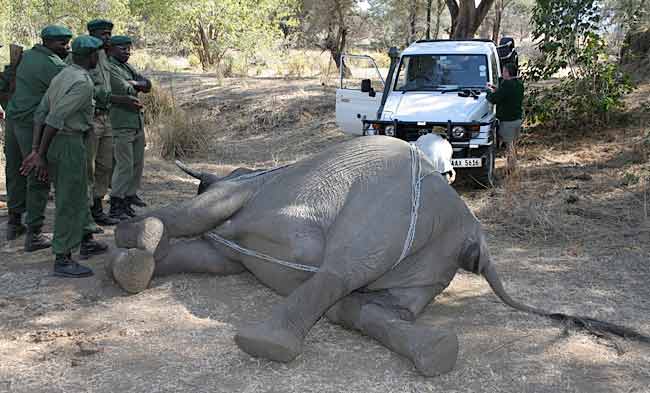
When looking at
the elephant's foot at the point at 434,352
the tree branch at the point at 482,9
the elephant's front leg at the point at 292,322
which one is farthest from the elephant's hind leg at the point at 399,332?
the tree branch at the point at 482,9

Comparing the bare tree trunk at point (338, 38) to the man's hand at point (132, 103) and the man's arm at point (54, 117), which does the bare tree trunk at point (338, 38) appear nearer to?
the man's hand at point (132, 103)

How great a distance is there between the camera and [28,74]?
5.32 metres

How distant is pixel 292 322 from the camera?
3605mm

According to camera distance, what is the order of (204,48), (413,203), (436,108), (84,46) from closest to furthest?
1. (413,203)
2. (84,46)
3. (436,108)
4. (204,48)

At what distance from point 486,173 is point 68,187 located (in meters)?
5.38

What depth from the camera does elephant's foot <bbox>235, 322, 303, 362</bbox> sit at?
3.47 m

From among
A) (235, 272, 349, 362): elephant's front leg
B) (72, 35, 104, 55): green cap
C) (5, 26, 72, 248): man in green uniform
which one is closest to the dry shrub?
(5, 26, 72, 248): man in green uniform

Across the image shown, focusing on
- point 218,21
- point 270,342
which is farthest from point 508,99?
point 218,21

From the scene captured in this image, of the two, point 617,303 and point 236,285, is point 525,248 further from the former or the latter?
point 236,285

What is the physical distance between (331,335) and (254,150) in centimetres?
822

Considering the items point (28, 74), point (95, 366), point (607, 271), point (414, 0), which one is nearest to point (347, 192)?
point (95, 366)

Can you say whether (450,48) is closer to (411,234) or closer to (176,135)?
(176,135)

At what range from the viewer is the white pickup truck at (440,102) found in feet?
27.1

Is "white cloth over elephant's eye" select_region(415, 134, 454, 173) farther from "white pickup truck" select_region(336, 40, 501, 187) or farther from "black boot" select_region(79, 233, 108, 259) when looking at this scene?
"black boot" select_region(79, 233, 108, 259)
